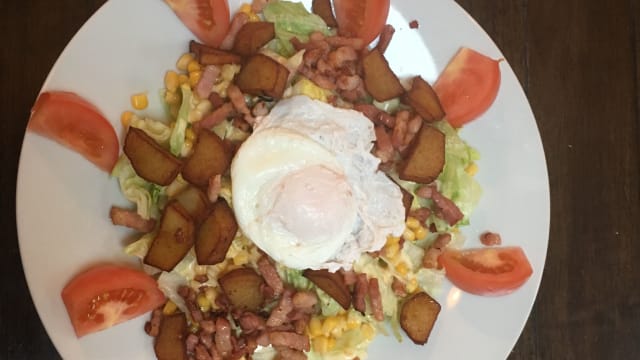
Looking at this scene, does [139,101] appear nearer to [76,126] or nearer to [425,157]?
[76,126]

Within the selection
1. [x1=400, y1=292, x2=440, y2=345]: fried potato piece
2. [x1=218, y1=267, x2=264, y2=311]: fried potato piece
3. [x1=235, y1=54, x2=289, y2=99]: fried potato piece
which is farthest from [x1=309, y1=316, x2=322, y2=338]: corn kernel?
[x1=235, y1=54, x2=289, y2=99]: fried potato piece

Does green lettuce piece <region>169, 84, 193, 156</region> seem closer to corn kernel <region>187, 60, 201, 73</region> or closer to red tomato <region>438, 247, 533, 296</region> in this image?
corn kernel <region>187, 60, 201, 73</region>

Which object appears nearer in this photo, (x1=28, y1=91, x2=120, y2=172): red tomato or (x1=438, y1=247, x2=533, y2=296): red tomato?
(x1=28, y1=91, x2=120, y2=172): red tomato

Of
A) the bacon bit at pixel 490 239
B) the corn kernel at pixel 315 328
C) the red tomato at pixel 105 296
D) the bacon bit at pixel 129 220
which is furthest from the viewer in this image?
the bacon bit at pixel 490 239

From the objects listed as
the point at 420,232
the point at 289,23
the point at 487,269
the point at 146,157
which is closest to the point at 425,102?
the point at 420,232

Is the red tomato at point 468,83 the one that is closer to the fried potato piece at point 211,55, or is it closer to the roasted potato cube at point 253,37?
the roasted potato cube at point 253,37

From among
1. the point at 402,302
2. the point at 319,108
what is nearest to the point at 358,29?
the point at 319,108

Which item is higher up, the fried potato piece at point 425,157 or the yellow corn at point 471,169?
the fried potato piece at point 425,157

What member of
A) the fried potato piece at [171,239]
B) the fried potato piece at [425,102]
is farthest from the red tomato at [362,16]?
the fried potato piece at [171,239]
